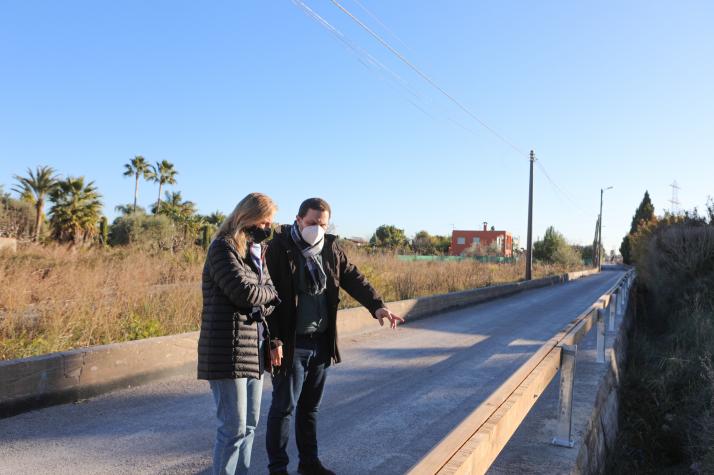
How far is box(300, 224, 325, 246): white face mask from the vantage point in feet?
11.1

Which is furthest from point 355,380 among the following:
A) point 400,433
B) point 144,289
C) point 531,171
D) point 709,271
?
point 531,171

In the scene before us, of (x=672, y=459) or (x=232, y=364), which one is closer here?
(x=232, y=364)

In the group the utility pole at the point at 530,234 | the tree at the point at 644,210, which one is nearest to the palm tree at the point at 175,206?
the utility pole at the point at 530,234

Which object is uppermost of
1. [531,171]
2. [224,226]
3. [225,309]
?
[531,171]

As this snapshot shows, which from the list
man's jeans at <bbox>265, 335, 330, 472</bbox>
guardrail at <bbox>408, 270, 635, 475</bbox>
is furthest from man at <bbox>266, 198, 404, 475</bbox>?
guardrail at <bbox>408, 270, 635, 475</bbox>

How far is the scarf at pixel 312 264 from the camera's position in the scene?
3340 mm

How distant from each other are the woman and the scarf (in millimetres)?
344

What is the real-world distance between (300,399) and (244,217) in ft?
4.43

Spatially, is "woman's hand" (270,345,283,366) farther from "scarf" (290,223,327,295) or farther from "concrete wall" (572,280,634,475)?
"concrete wall" (572,280,634,475)

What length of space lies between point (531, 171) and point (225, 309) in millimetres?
30392

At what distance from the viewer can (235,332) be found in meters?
2.89

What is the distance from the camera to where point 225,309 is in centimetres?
288

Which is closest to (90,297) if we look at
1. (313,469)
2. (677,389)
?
(313,469)

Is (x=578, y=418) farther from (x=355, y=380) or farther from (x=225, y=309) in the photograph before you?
(x=225, y=309)
